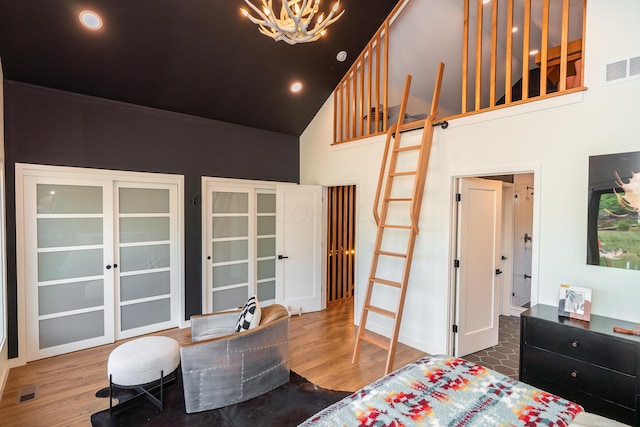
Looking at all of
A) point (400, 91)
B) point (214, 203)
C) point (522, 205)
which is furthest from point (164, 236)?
point (522, 205)

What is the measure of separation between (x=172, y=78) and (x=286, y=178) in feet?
7.14

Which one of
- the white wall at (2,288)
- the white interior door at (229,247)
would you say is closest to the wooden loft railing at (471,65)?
the white interior door at (229,247)

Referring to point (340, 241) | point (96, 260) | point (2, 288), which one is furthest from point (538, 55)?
point (2, 288)

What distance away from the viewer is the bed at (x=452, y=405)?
133 centimetres

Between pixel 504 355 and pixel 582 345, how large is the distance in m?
1.51

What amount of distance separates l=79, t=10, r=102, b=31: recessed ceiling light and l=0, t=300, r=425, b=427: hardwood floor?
3.20 m

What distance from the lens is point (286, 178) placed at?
519 centimetres

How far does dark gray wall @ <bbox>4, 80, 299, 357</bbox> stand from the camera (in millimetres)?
3145

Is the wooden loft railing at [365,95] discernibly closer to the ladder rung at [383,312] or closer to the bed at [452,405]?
the ladder rung at [383,312]

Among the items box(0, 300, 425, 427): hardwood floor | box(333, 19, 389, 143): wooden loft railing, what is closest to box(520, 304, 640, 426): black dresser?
box(0, 300, 425, 427): hardwood floor

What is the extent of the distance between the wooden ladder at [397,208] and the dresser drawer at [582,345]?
1.07 metres

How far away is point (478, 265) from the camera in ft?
11.6

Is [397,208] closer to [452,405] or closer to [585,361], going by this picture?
[585,361]

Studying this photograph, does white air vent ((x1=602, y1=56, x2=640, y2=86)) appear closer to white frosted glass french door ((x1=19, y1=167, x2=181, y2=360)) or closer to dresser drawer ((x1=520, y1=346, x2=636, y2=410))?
dresser drawer ((x1=520, y1=346, x2=636, y2=410))
